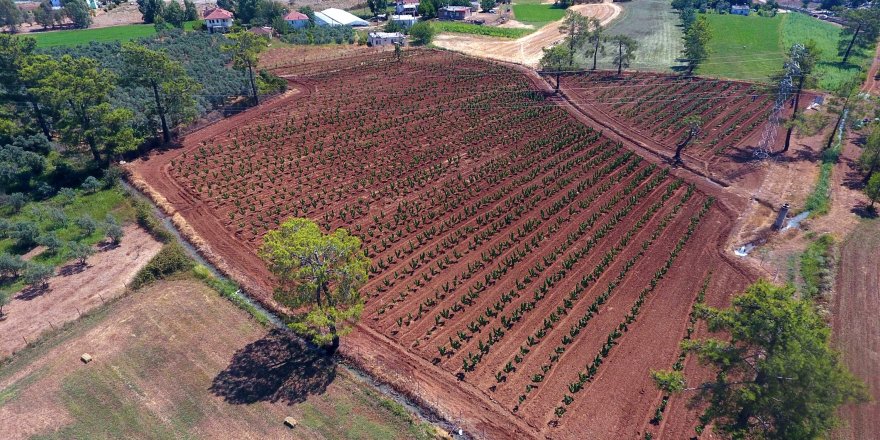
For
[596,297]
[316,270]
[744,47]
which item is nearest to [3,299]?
[316,270]

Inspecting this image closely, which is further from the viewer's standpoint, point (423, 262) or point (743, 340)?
point (423, 262)

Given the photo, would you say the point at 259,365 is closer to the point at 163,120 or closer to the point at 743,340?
the point at 743,340

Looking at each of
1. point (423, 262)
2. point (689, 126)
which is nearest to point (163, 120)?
point (423, 262)

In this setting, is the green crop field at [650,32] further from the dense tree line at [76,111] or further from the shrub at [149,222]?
the shrub at [149,222]

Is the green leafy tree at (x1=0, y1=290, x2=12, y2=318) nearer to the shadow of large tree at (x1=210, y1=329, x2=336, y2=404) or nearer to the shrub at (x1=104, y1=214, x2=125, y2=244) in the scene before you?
the shrub at (x1=104, y1=214, x2=125, y2=244)

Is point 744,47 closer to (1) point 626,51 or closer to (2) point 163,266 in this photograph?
(1) point 626,51

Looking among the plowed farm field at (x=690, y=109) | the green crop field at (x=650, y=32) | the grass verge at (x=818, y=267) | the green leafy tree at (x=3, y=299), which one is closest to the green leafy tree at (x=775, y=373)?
the grass verge at (x=818, y=267)
